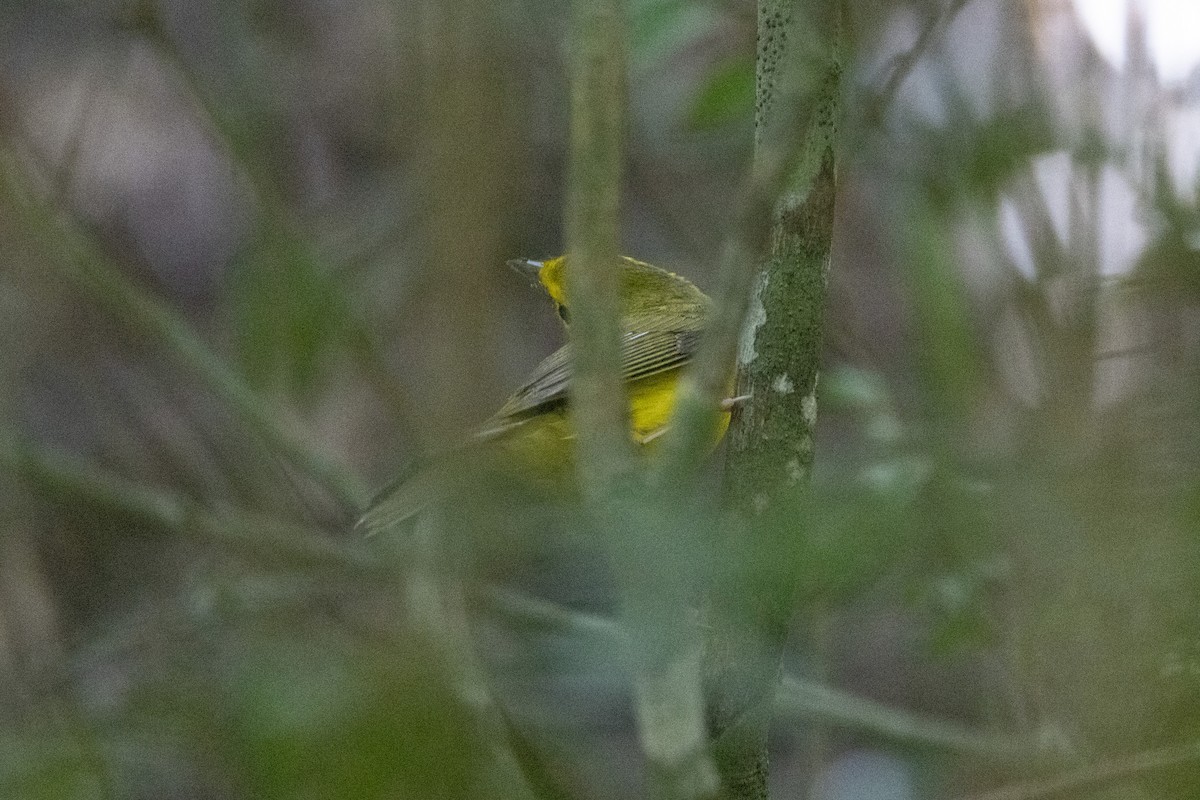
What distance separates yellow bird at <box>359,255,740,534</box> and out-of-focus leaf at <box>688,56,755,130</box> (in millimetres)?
668

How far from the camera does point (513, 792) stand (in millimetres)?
1610

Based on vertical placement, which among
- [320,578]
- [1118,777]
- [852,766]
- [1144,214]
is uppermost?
[1144,214]

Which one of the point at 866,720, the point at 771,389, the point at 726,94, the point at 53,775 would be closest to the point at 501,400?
the point at 771,389

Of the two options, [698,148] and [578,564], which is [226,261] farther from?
[578,564]

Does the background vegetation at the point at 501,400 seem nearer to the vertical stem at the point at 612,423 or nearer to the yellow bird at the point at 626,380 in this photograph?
the vertical stem at the point at 612,423

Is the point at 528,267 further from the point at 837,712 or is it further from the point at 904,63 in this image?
the point at 904,63

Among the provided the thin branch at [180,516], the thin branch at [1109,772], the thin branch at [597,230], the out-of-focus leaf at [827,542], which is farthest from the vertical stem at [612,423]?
the thin branch at [180,516]

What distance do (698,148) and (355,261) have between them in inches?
62.4

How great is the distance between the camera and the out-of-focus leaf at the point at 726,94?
3607 mm

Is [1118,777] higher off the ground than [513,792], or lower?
lower

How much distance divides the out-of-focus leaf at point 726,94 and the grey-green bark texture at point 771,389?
1.03 metres

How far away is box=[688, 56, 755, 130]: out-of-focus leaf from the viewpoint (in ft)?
11.8

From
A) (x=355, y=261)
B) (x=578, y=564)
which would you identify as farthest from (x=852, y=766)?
(x=355, y=261)

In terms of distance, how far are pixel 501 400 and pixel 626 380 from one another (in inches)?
82.2
